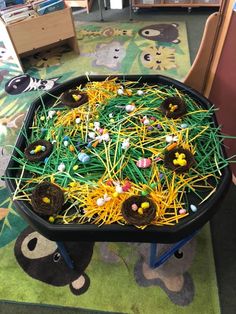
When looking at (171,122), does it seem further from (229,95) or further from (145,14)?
(145,14)

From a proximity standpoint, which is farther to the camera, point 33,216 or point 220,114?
point 220,114

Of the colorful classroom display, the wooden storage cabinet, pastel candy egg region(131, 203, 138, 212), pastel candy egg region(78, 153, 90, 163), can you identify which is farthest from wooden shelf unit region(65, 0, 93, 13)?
pastel candy egg region(131, 203, 138, 212)

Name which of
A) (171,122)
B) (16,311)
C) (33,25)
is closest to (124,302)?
(16,311)

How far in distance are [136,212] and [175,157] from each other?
0.75ft

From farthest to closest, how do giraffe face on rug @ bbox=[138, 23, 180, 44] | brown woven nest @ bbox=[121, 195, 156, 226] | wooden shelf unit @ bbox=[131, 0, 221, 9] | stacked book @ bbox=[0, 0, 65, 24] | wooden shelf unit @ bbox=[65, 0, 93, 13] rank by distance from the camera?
wooden shelf unit @ bbox=[65, 0, 93, 13] < wooden shelf unit @ bbox=[131, 0, 221, 9] < giraffe face on rug @ bbox=[138, 23, 180, 44] < stacked book @ bbox=[0, 0, 65, 24] < brown woven nest @ bbox=[121, 195, 156, 226]

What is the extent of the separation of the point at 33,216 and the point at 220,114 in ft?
3.47

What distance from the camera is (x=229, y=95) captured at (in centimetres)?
127

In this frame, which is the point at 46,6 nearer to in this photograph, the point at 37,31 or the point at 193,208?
the point at 37,31

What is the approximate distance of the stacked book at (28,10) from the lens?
192cm

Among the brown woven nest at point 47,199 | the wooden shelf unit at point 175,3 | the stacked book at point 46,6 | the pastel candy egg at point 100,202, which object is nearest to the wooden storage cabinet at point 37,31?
the stacked book at point 46,6

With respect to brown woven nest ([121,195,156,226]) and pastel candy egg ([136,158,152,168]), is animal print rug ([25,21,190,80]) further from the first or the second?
brown woven nest ([121,195,156,226])

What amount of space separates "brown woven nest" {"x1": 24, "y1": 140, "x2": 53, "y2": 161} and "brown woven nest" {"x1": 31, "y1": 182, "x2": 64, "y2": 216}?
0.13 m

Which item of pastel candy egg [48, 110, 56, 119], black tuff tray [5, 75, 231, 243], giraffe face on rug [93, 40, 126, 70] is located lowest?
giraffe face on rug [93, 40, 126, 70]

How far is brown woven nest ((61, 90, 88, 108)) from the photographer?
1.09 meters
